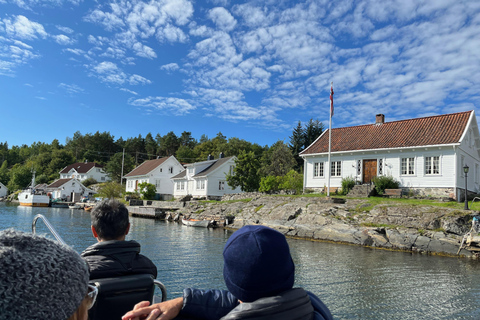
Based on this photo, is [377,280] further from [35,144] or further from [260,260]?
[35,144]

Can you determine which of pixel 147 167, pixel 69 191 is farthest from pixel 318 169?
pixel 69 191

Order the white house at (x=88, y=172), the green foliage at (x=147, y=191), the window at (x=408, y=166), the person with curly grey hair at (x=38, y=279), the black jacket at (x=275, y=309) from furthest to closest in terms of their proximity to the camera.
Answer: the white house at (x=88, y=172) < the green foliage at (x=147, y=191) < the window at (x=408, y=166) < the black jacket at (x=275, y=309) < the person with curly grey hair at (x=38, y=279)

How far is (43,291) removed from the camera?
3.40 ft

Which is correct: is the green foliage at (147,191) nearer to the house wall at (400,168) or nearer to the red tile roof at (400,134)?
the house wall at (400,168)

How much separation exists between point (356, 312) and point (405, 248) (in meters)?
12.1

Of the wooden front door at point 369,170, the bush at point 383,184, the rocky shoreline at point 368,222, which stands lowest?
the rocky shoreline at point 368,222

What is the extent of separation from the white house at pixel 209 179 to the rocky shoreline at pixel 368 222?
657 inches

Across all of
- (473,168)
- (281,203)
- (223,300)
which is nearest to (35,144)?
(281,203)

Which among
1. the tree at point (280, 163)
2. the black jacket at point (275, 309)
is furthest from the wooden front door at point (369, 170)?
the black jacket at point (275, 309)

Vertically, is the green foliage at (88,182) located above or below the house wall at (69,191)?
above

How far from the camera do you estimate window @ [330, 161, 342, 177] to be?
30234 millimetres

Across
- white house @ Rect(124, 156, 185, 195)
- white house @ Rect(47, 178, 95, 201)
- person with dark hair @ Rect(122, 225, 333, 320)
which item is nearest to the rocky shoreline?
person with dark hair @ Rect(122, 225, 333, 320)

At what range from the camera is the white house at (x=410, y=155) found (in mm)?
24859

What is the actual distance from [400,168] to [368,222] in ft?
29.1
